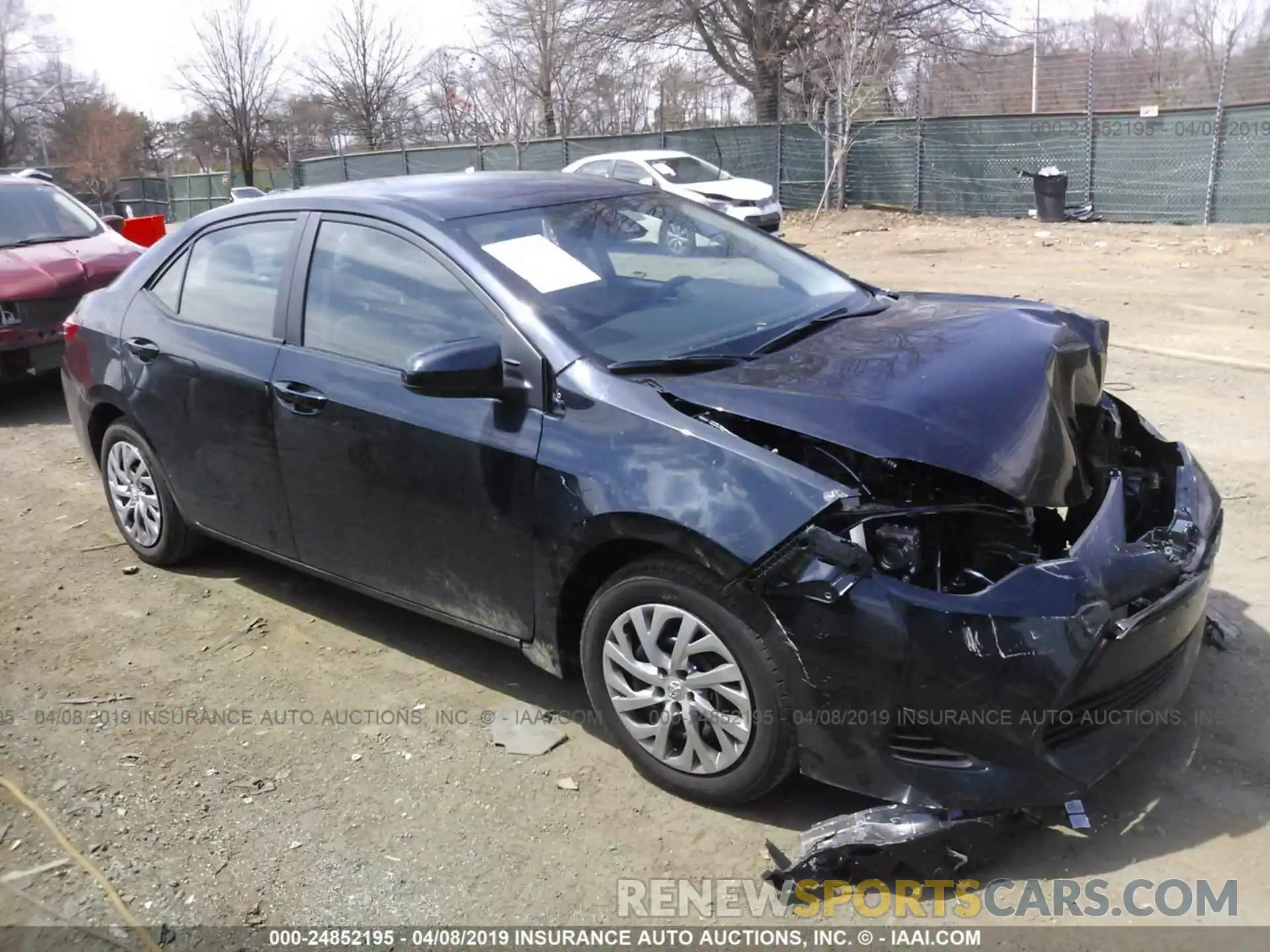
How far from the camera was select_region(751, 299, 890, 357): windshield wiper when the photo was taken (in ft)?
11.4

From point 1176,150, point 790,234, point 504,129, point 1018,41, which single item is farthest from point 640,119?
point 1176,150

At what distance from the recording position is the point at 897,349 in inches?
134

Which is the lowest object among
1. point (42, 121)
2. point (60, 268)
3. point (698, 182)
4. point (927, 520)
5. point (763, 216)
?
point (927, 520)

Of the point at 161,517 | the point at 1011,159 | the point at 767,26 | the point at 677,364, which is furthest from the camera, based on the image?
the point at 767,26

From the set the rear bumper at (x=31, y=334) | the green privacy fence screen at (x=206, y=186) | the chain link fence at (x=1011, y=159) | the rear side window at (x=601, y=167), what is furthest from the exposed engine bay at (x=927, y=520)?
the green privacy fence screen at (x=206, y=186)

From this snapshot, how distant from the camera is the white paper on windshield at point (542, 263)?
11.5 ft

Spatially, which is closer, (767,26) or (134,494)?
(134,494)

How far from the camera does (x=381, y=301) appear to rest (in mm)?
3758

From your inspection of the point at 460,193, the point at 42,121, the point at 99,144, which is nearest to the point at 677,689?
the point at 460,193

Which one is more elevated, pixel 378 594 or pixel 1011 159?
pixel 1011 159

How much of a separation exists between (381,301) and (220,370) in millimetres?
853

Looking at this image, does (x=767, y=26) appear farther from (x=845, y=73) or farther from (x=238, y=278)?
(x=238, y=278)

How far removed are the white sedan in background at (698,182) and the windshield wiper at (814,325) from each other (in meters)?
13.9

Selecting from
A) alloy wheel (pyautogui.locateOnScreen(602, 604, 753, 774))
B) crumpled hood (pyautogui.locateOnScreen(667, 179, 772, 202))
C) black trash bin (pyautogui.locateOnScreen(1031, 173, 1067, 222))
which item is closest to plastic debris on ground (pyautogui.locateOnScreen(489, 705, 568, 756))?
alloy wheel (pyautogui.locateOnScreen(602, 604, 753, 774))
